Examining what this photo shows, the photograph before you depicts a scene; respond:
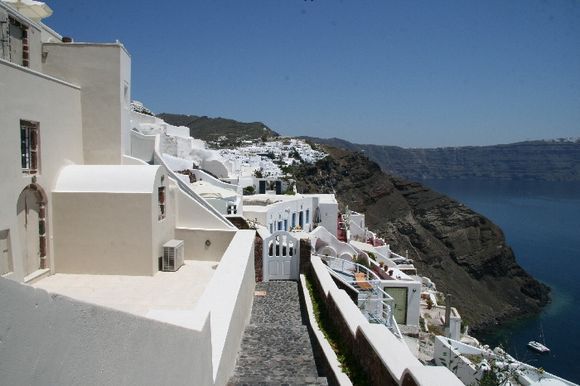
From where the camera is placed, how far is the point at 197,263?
11.5 metres

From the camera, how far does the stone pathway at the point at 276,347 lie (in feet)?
20.9

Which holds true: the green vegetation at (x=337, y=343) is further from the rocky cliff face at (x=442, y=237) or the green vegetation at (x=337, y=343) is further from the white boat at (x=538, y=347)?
the rocky cliff face at (x=442, y=237)

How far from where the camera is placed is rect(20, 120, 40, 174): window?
819cm

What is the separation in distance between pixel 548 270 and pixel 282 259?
3054 inches

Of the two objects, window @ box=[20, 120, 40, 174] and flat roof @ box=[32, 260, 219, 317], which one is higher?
window @ box=[20, 120, 40, 174]

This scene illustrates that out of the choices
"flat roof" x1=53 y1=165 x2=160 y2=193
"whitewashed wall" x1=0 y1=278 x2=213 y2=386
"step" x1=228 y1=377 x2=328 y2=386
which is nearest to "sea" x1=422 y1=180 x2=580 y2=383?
"step" x1=228 y1=377 x2=328 y2=386

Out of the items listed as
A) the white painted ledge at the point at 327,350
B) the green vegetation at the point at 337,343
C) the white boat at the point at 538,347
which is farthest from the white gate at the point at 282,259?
the white boat at the point at 538,347

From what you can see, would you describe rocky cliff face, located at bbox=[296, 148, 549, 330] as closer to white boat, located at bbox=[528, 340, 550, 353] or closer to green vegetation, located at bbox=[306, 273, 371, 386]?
white boat, located at bbox=[528, 340, 550, 353]

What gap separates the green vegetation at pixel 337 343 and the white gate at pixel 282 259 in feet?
4.90

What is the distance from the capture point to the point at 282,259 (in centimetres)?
1245

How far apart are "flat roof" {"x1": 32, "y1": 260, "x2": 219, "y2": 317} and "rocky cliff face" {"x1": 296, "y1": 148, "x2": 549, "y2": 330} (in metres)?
41.7

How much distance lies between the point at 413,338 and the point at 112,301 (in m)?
13.6

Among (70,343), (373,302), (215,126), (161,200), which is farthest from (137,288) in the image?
(215,126)

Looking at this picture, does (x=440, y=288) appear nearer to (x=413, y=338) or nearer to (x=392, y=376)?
(x=413, y=338)
